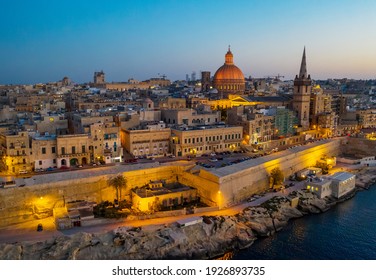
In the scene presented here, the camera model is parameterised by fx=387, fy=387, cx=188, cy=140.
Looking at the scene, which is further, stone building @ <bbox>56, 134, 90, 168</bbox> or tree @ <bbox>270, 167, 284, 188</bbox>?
tree @ <bbox>270, 167, 284, 188</bbox>

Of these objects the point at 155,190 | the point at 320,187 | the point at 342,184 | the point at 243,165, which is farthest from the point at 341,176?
the point at 155,190

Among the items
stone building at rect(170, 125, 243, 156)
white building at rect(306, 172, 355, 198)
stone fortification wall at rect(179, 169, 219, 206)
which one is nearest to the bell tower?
stone building at rect(170, 125, 243, 156)

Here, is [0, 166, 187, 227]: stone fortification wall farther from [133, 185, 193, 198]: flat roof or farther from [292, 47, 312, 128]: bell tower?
[292, 47, 312, 128]: bell tower

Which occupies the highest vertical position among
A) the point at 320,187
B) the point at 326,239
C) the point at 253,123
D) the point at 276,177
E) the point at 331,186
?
the point at 253,123

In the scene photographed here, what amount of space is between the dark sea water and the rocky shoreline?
0.67m

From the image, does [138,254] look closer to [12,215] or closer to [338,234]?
[12,215]

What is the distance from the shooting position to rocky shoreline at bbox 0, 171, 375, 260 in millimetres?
15073

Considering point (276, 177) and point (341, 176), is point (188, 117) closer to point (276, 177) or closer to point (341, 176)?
point (276, 177)

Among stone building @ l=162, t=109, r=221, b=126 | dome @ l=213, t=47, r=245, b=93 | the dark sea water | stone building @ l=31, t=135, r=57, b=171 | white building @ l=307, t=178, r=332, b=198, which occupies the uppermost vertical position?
dome @ l=213, t=47, r=245, b=93

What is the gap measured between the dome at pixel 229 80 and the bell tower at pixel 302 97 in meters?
11.6

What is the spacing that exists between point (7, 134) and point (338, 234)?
19.6m

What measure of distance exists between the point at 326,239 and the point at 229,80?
1434 inches

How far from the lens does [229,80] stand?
52.4 meters

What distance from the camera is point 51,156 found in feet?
78.6
